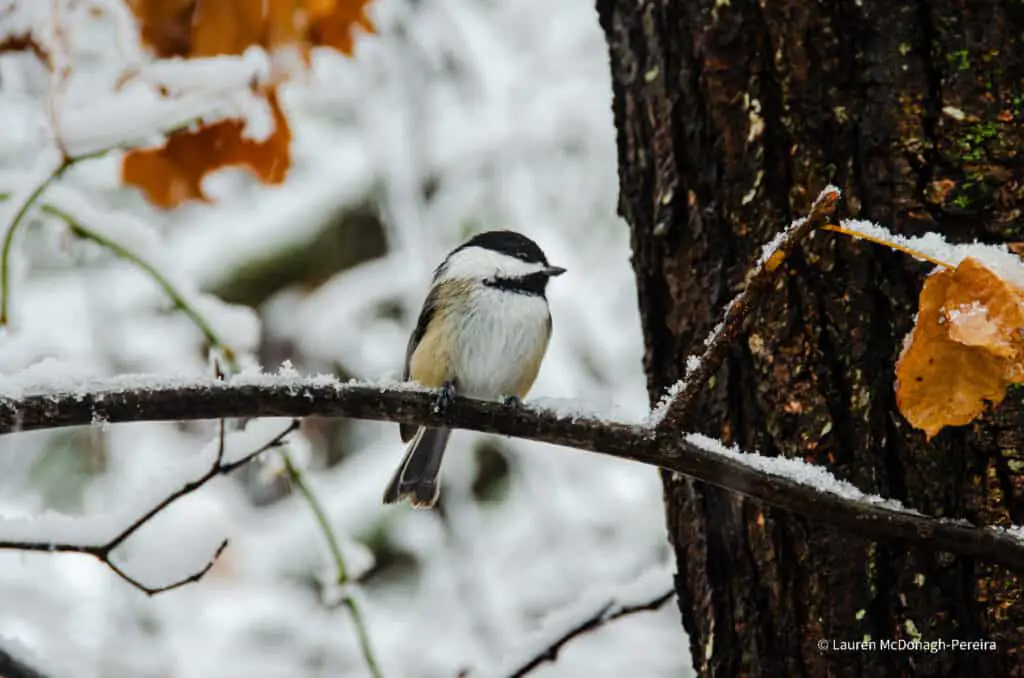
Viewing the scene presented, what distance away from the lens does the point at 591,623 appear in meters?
1.74

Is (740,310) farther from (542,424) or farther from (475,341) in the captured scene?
(475,341)

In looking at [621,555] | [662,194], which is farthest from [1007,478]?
[621,555]

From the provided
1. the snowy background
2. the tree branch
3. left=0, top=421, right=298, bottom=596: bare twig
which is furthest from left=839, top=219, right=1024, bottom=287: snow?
the snowy background

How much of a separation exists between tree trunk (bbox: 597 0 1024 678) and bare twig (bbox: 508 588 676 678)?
9 centimetres

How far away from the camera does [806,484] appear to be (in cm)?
127

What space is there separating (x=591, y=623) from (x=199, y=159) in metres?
1.17

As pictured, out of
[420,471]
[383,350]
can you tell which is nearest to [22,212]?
[420,471]

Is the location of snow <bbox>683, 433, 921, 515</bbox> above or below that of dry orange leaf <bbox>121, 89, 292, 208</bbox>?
below

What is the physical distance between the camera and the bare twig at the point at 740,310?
111cm

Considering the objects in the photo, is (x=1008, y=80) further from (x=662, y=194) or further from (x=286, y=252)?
(x=286, y=252)

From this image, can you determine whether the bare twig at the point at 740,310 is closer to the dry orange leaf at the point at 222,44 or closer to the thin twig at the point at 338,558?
the thin twig at the point at 338,558

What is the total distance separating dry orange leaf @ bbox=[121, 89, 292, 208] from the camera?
7.02 ft

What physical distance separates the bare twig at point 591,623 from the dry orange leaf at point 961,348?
0.68 meters

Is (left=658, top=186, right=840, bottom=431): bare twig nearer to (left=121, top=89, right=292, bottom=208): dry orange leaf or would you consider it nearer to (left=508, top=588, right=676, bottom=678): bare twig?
(left=508, top=588, right=676, bottom=678): bare twig
